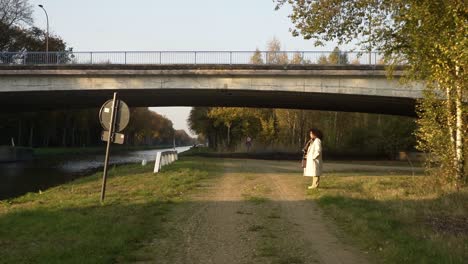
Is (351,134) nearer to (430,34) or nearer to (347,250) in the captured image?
(430,34)

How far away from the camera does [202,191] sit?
14453 millimetres

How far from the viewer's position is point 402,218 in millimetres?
9398

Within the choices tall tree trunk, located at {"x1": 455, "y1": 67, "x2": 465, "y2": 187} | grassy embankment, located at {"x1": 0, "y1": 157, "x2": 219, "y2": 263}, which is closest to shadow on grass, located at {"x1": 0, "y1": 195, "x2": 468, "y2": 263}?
grassy embankment, located at {"x1": 0, "y1": 157, "x2": 219, "y2": 263}

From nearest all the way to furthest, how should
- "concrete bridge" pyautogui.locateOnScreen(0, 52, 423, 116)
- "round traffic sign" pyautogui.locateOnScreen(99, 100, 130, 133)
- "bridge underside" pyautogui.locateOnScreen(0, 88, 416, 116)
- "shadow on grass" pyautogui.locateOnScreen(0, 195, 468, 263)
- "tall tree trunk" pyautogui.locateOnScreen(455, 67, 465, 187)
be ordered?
"shadow on grass" pyautogui.locateOnScreen(0, 195, 468, 263), "round traffic sign" pyautogui.locateOnScreen(99, 100, 130, 133), "tall tree trunk" pyautogui.locateOnScreen(455, 67, 465, 187), "concrete bridge" pyautogui.locateOnScreen(0, 52, 423, 116), "bridge underside" pyautogui.locateOnScreen(0, 88, 416, 116)

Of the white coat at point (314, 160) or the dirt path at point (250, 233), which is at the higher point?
the white coat at point (314, 160)

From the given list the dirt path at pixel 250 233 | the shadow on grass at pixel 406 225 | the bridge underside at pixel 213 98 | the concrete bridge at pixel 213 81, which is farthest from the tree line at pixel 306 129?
the shadow on grass at pixel 406 225

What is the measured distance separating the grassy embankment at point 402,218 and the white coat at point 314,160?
599 millimetres

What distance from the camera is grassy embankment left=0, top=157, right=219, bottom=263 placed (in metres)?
6.71

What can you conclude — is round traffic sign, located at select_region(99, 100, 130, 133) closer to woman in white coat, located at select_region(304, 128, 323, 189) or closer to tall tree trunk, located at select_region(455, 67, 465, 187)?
woman in white coat, located at select_region(304, 128, 323, 189)

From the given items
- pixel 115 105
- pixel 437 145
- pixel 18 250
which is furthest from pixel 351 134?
pixel 18 250

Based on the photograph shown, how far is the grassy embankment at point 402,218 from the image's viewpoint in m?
6.78

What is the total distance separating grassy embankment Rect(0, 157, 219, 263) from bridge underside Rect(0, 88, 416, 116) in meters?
20.6

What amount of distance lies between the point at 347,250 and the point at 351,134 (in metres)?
52.9

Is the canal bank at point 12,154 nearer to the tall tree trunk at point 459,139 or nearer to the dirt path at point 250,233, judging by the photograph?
the dirt path at point 250,233
